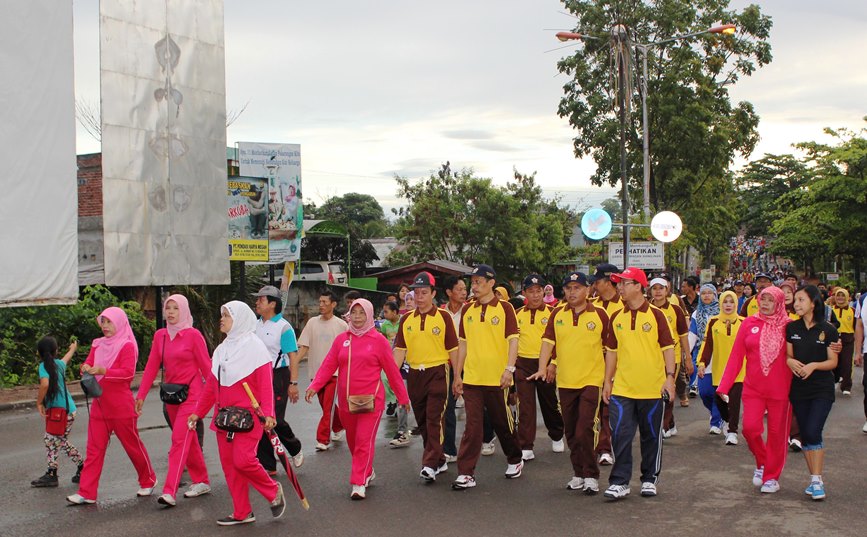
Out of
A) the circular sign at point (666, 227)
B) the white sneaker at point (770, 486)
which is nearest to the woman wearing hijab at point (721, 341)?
the white sneaker at point (770, 486)

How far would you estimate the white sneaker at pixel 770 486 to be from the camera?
7.75 m

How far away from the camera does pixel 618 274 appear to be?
828cm

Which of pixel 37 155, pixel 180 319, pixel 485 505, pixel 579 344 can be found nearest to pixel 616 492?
pixel 485 505

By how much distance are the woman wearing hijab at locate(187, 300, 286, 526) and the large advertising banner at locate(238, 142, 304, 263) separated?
709 inches

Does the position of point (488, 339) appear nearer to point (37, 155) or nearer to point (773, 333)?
point (773, 333)

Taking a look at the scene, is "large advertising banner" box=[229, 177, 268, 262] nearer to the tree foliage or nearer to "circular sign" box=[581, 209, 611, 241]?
"circular sign" box=[581, 209, 611, 241]

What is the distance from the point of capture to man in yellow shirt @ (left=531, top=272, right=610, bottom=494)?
8.19 m

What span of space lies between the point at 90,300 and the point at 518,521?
1416 cm

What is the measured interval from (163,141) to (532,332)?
288 inches

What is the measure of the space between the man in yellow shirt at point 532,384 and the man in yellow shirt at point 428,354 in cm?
111

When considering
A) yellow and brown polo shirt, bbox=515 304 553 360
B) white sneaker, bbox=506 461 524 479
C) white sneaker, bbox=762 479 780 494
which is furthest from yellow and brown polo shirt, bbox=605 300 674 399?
yellow and brown polo shirt, bbox=515 304 553 360

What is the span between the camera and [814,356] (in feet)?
24.9

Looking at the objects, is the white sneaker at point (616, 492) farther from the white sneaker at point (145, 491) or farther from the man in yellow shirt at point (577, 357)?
the white sneaker at point (145, 491)

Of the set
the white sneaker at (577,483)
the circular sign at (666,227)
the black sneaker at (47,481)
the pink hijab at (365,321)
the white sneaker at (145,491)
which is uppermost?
the circular sign at (666,227)
